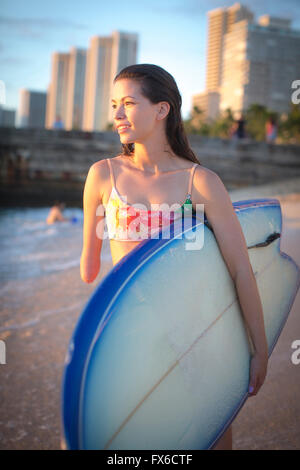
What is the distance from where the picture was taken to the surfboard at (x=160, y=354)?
3.86ft

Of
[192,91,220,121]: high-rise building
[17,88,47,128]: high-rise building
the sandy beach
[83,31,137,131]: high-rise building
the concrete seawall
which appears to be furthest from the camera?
[17,88,47,128]: high-rise building

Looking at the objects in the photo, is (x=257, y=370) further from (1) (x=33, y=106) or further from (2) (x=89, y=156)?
(1) (x=33, y=106)

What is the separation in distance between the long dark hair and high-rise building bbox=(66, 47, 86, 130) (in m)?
149

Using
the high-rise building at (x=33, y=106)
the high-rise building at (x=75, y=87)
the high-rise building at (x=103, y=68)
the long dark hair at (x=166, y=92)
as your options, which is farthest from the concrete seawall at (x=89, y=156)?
the high-rise building at (x=33, y=106)

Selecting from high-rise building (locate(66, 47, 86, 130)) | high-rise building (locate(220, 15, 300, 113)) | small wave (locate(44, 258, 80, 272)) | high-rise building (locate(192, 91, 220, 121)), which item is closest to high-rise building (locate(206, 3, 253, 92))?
high-rise building (locate(192, 91, 220, 121))

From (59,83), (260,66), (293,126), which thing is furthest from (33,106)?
(293,126)

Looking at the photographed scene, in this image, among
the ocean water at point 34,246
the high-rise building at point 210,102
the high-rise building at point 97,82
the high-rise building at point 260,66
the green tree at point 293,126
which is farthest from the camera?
the high-rise building at point 210,102

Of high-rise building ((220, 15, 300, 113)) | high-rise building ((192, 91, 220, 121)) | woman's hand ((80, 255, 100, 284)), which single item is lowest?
woman's hand ((80, 255, 100, 284))

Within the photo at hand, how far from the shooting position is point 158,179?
1.57 m

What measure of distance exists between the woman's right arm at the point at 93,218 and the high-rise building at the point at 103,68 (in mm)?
112821

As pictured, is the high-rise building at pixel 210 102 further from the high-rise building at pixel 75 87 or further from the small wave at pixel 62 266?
the small wave at pixel 62 266

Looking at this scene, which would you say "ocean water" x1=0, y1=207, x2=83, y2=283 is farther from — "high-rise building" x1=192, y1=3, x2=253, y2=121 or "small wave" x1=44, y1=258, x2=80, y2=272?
"high-rise building" x1=192, y1=3, x2=253, y2=121

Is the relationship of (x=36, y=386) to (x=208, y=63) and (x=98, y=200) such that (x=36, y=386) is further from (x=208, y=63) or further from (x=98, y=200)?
(x=208, y=63)

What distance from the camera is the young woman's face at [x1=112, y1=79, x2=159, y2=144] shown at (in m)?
1.51
